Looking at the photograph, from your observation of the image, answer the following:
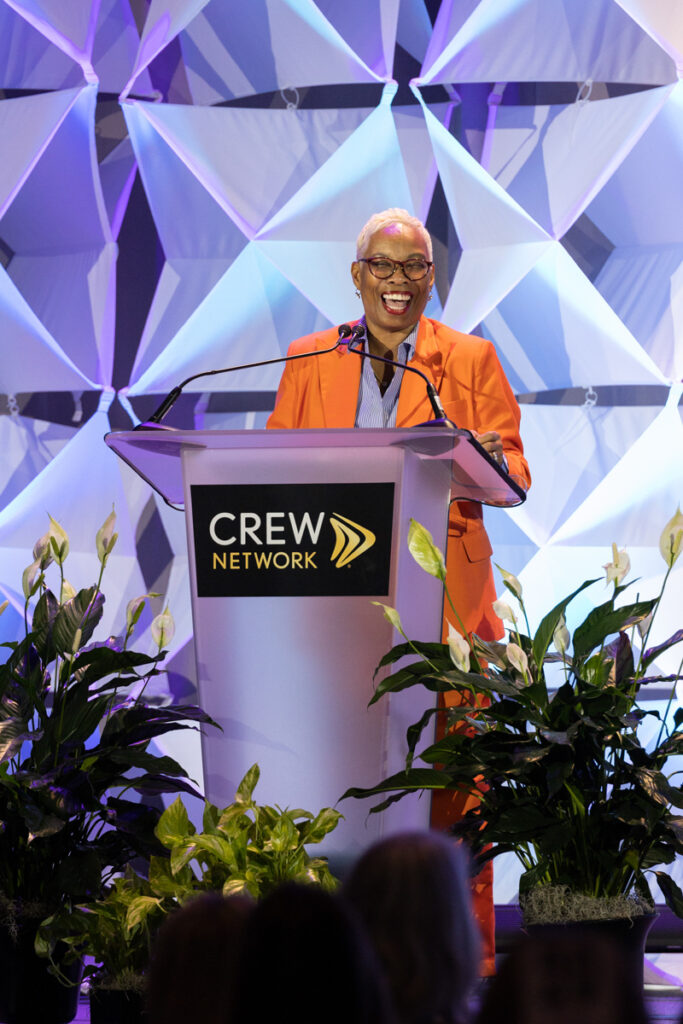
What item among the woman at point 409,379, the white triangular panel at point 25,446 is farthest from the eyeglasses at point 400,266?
the white triangular panel at point 25,446

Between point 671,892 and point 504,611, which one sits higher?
point 504,611

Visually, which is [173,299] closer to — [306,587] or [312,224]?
[312,224]

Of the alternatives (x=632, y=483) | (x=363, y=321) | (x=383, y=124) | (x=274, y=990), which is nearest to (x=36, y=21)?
(x=383, y=124)

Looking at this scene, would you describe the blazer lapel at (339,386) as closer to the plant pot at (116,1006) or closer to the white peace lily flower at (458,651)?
the white peace lily flower at (458,651)

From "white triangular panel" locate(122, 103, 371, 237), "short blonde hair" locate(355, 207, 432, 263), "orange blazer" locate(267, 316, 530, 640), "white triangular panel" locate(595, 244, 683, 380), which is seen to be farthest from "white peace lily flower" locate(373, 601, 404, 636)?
"white triangular panel" locate(122, 103, 371, 237)

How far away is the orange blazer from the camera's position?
228 cm

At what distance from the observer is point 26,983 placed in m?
1.93

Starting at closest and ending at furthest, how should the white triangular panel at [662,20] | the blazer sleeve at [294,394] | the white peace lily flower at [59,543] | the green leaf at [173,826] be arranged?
the green leaf at [173,826]
the white peace lily flower at [59,543]
the blazer sleeve at [294,394]
the white triangular panel at [662,20]

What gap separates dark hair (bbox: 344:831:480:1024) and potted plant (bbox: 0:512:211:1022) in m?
1.10

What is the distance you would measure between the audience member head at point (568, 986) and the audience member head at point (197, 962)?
0.15m

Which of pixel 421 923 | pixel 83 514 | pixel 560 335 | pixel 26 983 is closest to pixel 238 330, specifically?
pixel 83 514

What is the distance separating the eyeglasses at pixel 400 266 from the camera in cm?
232

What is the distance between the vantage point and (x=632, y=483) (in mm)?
3717

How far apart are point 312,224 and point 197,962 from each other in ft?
11.4
